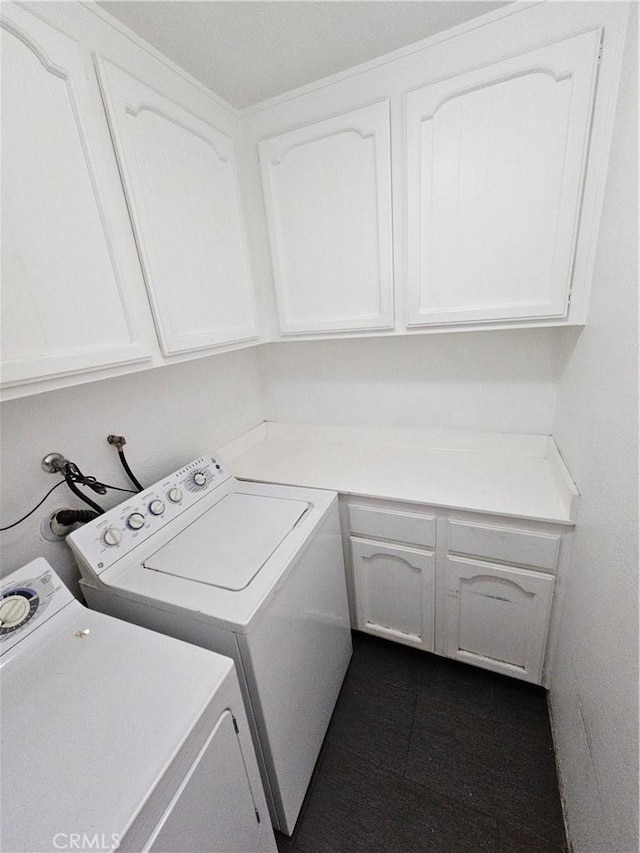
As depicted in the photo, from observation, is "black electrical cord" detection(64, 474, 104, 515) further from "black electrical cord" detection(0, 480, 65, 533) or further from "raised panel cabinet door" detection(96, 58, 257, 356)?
"raised panel cabinet door" detection(96, 58, 257, 356)

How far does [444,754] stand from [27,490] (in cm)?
174

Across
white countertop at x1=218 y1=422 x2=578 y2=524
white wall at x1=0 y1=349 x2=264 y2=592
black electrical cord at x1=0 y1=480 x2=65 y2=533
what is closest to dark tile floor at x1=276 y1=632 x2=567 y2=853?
white countertop at x1=218 y1=422 x2=578 y2=524

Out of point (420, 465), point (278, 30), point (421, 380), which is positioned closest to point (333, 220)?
point (278, 30)

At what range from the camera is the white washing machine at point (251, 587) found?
96cm

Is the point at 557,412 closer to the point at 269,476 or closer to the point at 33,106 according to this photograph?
the point at 269,476

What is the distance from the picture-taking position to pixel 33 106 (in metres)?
0.81

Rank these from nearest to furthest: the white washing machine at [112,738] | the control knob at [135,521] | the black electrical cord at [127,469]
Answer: the white washing machine at [112,738] → the control knob at [135,521] → the black electrical cord at [127,469]

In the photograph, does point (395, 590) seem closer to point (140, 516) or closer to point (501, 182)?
point (140, 516)

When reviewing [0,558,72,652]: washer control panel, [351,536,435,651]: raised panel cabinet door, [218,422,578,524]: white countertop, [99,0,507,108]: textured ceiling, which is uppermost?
[99,0,507,108]: textured ceiling

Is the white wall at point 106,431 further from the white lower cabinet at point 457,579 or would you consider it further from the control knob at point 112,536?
the white lower cabinet at point 457,579

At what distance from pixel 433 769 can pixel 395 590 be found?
1.99 ft

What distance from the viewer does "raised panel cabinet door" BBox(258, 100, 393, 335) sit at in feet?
4.33

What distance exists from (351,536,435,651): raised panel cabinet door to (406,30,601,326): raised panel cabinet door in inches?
38.9

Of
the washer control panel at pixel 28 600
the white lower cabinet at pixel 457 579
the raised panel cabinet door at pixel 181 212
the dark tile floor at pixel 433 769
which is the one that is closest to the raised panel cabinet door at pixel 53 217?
the raised panel cabinet door at pixel 181 212
